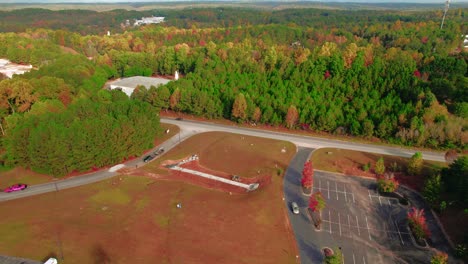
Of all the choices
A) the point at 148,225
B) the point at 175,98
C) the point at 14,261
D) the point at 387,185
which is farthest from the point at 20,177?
the point at 387,185

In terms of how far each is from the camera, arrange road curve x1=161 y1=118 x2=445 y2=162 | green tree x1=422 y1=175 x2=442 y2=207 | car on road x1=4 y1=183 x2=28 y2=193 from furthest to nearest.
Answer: road curve x1=161 y1=118 x2=445 y2=162 → car on road x1=4 y1=183 x2=28 y2=193 → green tree x1=422 y1=175 x2=442 y2=207

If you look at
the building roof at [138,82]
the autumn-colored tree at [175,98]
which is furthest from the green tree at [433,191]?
the building roof at [138,82]

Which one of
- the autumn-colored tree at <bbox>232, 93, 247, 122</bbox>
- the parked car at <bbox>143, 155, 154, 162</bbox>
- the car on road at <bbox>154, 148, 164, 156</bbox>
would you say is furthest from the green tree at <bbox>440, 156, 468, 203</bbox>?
the parked car at <bbox>143, 155, 154, 162</bbox>

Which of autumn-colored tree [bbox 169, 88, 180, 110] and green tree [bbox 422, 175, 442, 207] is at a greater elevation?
autumn-colored tree [bbox 169, 88, 180, 110]

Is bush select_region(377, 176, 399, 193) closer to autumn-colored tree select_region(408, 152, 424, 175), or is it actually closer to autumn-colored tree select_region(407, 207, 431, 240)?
autumn-colored tree select_region(408, 152, 424, 175)

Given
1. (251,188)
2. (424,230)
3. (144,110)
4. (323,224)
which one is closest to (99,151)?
(144,110)

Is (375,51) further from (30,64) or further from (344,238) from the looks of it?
(30,64)
